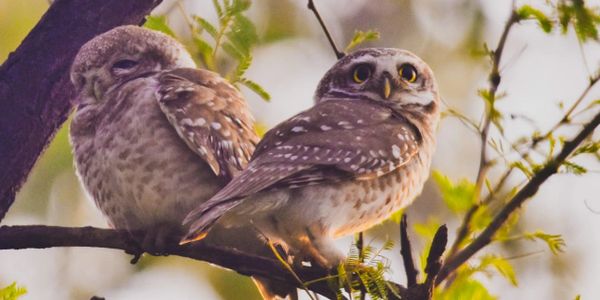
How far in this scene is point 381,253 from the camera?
11.8 feet

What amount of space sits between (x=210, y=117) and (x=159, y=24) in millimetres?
504

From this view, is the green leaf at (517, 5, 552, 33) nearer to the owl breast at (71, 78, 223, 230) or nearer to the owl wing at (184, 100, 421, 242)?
the owl wing at (184, 100, 421, 242)

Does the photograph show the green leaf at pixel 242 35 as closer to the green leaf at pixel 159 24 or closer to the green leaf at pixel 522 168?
the green leaf at pixel 159 24

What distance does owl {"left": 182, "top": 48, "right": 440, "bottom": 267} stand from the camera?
4047 millimetres

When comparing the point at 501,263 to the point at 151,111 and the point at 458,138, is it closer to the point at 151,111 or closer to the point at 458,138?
the point at 151,111

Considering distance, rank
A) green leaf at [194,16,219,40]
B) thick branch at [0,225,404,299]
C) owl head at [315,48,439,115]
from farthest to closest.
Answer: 1. owl head at [315,48,439,115]
2. green leaf at [194,16,219,40]
3. thick branch at [0,225,404,299]

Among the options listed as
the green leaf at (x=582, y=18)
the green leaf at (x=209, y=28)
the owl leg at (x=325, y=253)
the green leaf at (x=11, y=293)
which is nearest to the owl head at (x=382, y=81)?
the green leaf at (x=209, y=28)

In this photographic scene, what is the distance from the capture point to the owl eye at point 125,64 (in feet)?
16.0

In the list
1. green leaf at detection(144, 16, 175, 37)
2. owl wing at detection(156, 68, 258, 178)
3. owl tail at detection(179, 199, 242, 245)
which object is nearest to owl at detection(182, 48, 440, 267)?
owl tail at detection(179, 199, 242, 245)

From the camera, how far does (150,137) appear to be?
4406mm

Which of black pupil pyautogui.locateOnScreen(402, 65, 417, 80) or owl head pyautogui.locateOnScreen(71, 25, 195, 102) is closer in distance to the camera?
owl head pyautogui.locateOnScreen(71, 25, 195, 102)

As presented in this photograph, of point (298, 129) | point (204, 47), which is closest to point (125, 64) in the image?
point (204, 47)

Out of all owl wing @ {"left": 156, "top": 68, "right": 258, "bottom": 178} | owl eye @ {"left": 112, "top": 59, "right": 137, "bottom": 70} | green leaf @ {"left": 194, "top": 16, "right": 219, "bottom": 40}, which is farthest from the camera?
owl eye @ {"left": 112, "top": 59, "right": 137, "bottom": 70}

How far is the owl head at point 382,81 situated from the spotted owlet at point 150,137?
1.75 ft
